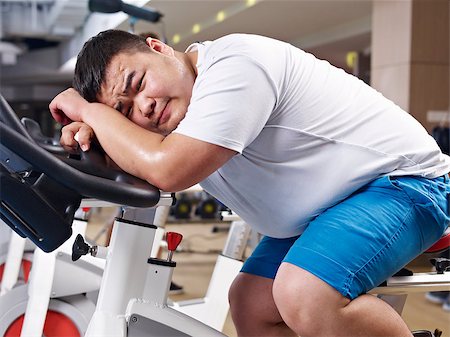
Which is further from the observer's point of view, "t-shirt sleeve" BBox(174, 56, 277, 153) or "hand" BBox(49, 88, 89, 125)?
"hand" BBox(49, 88, 89, 125)

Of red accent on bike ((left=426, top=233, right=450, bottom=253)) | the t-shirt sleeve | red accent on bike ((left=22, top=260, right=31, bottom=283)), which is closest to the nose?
the t-shirt sleeve

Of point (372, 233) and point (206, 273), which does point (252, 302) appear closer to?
point (372, 233)

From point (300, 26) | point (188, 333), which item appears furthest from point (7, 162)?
point (300, 26)

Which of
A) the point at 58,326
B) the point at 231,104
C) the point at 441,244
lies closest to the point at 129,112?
the point at 231,104

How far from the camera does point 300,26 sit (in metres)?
8.95

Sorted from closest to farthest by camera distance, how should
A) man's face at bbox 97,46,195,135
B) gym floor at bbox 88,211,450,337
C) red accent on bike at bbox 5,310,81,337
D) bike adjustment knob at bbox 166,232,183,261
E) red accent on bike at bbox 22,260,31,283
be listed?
man's face at bbox 97,46,195,135
bike adjustment knob at bbox 166,232,183,261
red accent on bike at bbox 5,310,81,337
red accent on bike at bbox 22,260,31,283
gym floor at bbox 88,211,450,337

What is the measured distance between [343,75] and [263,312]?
1.73 ft

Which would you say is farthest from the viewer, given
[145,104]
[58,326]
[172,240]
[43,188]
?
[58,326]

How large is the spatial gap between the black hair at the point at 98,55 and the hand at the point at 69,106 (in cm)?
2

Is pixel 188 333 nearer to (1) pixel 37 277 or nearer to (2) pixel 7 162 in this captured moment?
(2) pixel 7 162

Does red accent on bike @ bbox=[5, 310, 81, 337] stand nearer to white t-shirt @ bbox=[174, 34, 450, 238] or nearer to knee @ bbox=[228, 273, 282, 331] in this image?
knee @ bbox=[228, 273, 282, 331]

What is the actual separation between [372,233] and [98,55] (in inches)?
22.5

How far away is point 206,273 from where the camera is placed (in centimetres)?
413

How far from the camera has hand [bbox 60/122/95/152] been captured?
3.45ft
